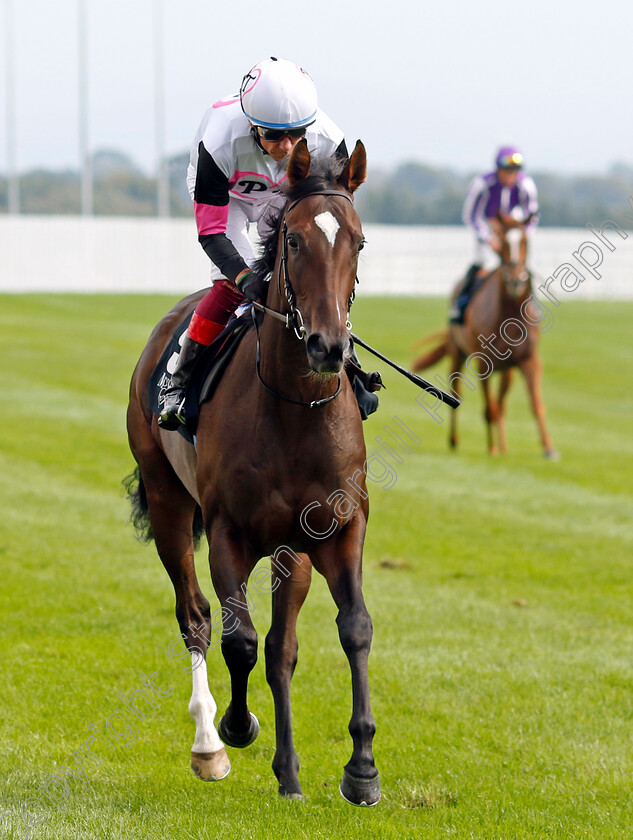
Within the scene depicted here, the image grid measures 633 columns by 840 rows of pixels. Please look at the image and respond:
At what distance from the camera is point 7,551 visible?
8.30m

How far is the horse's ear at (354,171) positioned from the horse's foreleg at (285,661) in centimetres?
161

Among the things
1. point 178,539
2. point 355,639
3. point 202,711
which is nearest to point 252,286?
point 355,639

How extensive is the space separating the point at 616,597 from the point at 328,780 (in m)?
3.79

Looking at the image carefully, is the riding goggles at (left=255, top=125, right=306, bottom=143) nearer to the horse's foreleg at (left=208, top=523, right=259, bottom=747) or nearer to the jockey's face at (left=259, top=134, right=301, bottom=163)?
the jockey's face at (left=259, top=134, right=301, bottom=163)

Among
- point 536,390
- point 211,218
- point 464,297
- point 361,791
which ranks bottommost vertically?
point 536,390

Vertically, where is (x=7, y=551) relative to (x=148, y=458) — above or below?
below

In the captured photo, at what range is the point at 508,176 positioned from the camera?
541 inches

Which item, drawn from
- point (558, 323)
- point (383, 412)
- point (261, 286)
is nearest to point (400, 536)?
point (261, 286)

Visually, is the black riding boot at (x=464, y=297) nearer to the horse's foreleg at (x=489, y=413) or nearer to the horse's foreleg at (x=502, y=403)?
the horse's foreleg at (x=502, y=403)

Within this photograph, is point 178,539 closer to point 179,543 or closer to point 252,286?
point 179,543

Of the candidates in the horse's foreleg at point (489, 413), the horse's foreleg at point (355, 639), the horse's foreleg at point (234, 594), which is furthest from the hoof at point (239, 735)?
the horse's foreleg at point (489, 413)

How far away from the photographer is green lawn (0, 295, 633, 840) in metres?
4.27

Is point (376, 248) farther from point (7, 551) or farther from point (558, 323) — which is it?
point (7, 551)

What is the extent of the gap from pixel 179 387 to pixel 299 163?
4.10ft
